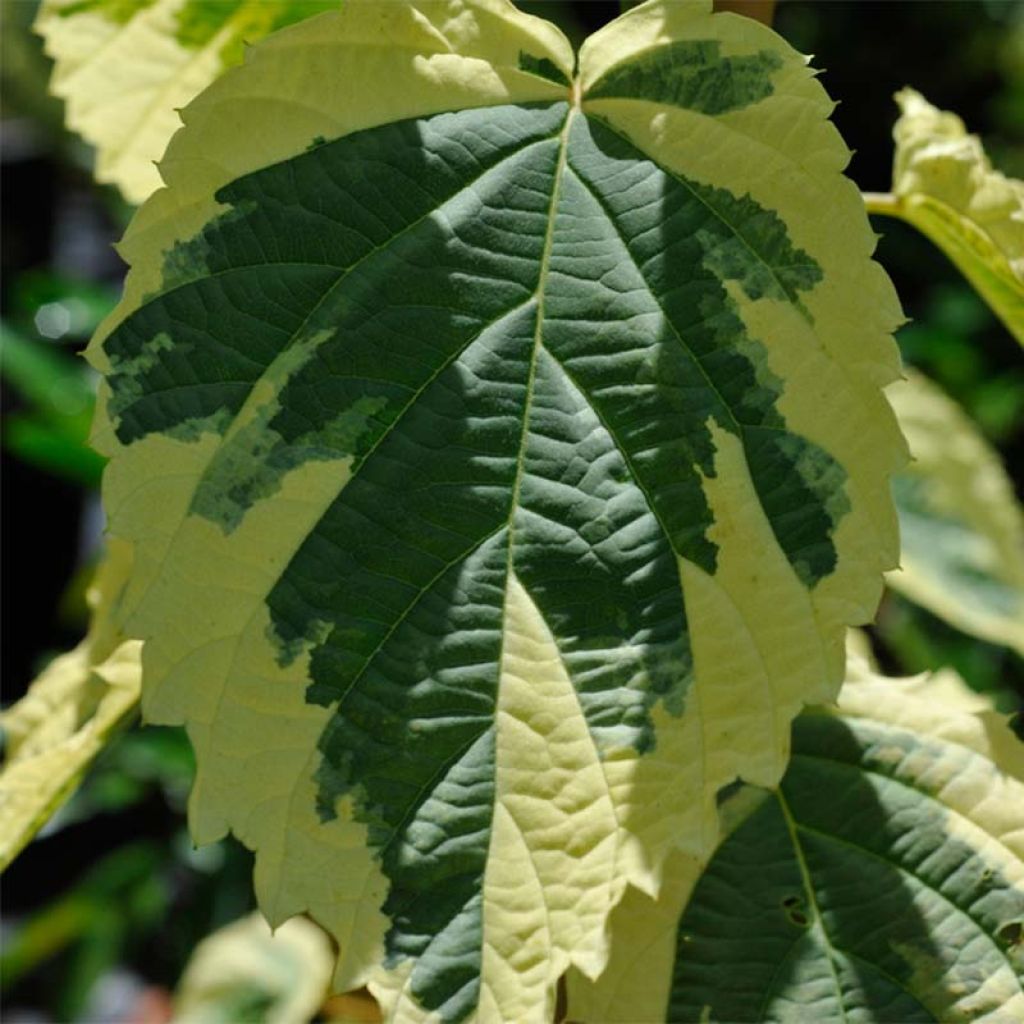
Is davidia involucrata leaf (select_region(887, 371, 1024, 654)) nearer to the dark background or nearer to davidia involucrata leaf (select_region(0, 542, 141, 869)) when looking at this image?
the dark background

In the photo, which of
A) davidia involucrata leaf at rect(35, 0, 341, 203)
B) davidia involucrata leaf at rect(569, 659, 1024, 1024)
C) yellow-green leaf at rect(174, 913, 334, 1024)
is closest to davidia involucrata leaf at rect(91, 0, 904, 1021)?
davidia involucrata leaf at rect(569, 659, 1024, 1024)

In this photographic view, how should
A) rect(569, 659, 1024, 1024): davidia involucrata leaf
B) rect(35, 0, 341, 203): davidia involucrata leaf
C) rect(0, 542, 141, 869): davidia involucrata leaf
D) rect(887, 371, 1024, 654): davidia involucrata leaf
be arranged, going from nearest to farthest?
rect(569, 659, 1024, 1024): davidia involucrata leaf, rect(0, 542, 141, 869): davidia involucrata leaf, rect(35, 0, 341, 203): davidia involucrata leaf, rect(887, 371, 1024, 654): davidia involucrata leaf

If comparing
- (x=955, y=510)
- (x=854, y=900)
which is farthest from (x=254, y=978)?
(x=854, y=900)

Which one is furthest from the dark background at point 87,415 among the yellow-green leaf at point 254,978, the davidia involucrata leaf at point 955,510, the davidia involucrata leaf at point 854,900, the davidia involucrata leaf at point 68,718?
the davidia involucrata leaf at point 68,718

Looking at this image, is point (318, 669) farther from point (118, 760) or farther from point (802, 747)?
point (118, 760)

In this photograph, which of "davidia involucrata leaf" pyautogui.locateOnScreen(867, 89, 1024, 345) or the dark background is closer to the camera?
"davidia involucrata leaf" pyautogui.locateOnScreen(867, 89, 1024, 345)

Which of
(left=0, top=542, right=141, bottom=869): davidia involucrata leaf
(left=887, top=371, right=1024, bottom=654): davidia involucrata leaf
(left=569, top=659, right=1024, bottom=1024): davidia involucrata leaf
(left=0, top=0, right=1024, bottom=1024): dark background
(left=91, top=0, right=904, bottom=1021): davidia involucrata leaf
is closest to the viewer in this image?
(left=91, top=0, right=904, bottom=1021): davidia involucrata leaf

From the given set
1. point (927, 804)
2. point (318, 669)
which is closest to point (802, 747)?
point (927, 804)
